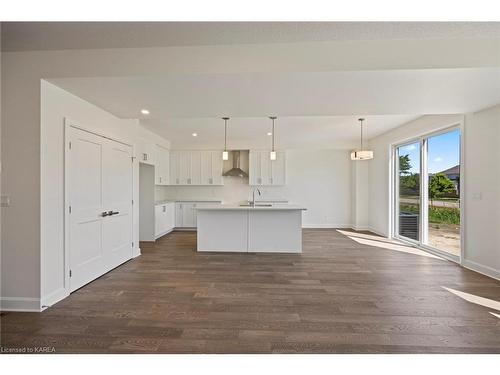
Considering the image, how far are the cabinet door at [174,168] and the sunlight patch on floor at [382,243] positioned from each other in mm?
5128

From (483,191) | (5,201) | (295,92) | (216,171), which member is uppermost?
(295,92)

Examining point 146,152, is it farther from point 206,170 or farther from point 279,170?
point 279,170

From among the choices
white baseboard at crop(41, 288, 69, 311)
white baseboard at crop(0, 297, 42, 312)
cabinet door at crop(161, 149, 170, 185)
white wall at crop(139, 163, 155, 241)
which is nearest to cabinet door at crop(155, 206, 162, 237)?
white wall at crop(139, 163, 155, 241)

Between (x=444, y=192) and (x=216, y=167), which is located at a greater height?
(x=216, y=167)

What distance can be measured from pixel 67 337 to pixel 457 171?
585 cm

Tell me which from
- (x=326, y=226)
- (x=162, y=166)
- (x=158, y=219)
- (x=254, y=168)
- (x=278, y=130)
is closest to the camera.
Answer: (x=278, y=130)

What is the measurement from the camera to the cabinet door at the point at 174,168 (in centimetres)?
749

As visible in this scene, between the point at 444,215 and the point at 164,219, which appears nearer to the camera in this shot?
the point at 444,215

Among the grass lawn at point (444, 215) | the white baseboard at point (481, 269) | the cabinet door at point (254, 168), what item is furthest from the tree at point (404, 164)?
the cabinet door at point (254, 168)

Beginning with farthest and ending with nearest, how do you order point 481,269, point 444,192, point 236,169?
point 236,169 < point 444,192 < point 481,269

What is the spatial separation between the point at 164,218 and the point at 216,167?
7.08ft

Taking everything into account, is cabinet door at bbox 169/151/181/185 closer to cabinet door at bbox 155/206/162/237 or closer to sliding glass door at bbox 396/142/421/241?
cabinet door at bbox 155/206/162/237

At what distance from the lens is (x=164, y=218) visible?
6539 millimetres

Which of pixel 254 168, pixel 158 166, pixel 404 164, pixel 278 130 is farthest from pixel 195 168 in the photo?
pixel 404 164
